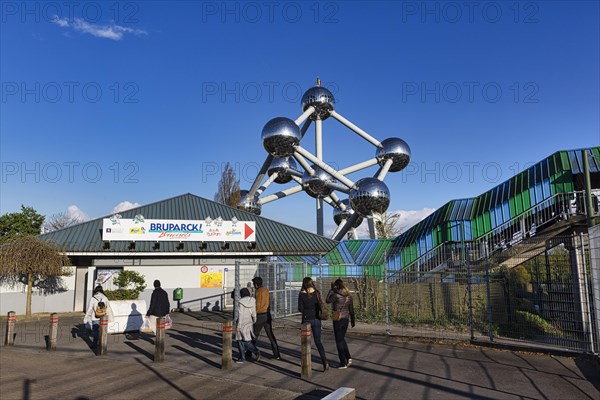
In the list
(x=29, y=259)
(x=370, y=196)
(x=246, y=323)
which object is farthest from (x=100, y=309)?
(x=370, y=196)

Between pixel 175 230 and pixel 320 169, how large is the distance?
11.8m

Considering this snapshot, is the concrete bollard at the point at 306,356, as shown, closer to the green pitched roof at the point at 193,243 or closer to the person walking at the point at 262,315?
the person walking at the point at 262,315

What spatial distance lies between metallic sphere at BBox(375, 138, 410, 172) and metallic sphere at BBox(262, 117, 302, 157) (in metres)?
5.89

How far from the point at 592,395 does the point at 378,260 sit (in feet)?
56.8

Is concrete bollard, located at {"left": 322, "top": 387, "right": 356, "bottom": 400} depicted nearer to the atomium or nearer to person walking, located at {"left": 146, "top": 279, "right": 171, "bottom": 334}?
person walking, located at {"left": 146, "top": 279, "right": 171, "bottom": 334}

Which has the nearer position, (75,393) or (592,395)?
(592,395)

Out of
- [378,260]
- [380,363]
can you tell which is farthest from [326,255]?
[380,363]

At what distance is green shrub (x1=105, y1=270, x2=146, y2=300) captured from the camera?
17.5m

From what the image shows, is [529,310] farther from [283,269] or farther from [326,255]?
[326,255]

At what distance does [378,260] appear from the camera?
78.1ft

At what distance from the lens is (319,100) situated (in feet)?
93.5

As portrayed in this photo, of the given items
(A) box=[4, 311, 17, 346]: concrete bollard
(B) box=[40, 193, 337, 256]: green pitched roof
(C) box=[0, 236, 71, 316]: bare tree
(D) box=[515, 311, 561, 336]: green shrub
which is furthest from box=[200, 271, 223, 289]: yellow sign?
(D) box=[515, 311, 561, 336]: green shrub

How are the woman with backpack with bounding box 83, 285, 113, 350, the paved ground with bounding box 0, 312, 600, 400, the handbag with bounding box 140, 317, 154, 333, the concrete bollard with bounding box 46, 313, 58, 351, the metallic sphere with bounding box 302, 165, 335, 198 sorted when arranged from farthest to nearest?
1. the metallic sphere with bounding box 302, 165, 335, 198
2. the handbag with bounding box 140, 317, 154, 333
3. the woman with backpack with bounding box 83, 285, 113, 350
4. the concrete bollard with bounding box 46, 313, 58, 351
5. the paved ground with bounding box 0, 312, 600, 400

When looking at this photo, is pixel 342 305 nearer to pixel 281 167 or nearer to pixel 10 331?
pixel 10 331
